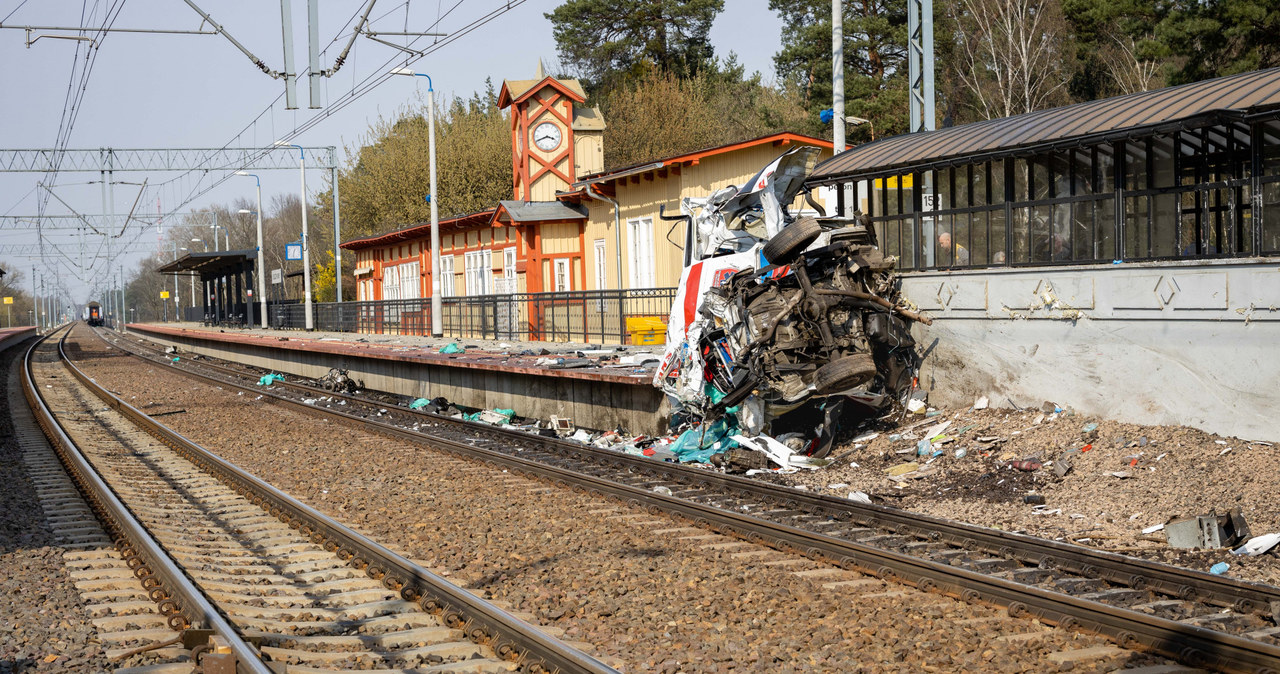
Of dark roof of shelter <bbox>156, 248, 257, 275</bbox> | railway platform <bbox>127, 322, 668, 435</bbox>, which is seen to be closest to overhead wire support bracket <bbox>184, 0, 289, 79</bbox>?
railway platform <bbox>127, 322, 668, 435</bbox>

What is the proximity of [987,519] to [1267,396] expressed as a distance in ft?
9.77

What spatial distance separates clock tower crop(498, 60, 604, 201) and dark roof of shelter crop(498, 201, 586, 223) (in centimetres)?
283

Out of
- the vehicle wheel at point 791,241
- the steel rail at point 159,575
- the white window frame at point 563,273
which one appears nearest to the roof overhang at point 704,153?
the white window frame at point 563,273

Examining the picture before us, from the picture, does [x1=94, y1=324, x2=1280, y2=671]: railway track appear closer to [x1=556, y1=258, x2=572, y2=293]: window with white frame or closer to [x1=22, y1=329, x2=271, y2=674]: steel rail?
[x1=22, y1=329, x2=271, y2=674]: steel rail

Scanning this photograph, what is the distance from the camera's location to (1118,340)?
11.5 m

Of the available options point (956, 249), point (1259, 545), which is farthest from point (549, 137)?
point (1259, 545)

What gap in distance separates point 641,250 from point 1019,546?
20324 mm

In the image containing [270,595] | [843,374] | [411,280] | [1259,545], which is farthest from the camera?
[411,280]

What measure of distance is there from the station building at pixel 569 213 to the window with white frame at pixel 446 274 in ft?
0.19

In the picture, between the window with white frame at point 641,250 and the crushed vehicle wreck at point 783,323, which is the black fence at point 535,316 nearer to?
the window with white frame at point 641,250

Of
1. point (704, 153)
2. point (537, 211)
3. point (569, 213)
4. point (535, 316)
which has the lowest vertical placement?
point (535, 316)

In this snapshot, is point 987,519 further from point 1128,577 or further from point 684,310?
point 684,310

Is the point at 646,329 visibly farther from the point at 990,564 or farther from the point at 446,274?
the point at 446,274

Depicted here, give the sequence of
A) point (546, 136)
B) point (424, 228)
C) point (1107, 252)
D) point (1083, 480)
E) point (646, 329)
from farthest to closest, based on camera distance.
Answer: point (424, 228)
point (546, 136)
point (646, 329)
point (1107, 252)
point (1083, 480)
